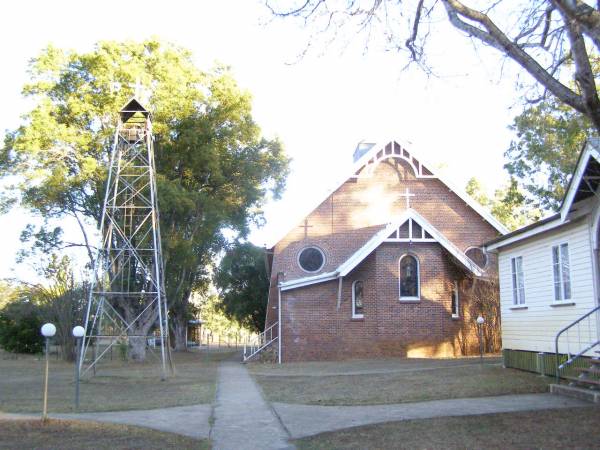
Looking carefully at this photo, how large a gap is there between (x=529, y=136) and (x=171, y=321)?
29457 millimetres

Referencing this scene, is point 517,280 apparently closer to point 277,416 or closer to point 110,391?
point 277,416

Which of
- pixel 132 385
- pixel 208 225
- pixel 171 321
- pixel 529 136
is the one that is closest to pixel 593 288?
pixel 132 385

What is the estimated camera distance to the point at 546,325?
50.4 feet

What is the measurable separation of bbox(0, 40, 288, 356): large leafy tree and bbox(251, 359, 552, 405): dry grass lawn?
11.2 metres

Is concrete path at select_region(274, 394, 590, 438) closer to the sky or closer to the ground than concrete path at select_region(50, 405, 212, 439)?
closer to the sky

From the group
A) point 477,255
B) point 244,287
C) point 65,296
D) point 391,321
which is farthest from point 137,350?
point 477,255

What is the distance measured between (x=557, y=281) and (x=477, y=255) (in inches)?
537

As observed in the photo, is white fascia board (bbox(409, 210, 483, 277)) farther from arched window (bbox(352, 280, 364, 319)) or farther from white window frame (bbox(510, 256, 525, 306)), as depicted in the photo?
white window frame (bbox(510, 256, 525, 306))

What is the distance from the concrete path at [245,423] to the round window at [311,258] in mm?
12960

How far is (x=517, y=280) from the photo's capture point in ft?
56.9

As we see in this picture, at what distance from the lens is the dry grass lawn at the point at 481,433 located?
26.7ft

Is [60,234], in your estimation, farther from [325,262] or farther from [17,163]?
[325,262]

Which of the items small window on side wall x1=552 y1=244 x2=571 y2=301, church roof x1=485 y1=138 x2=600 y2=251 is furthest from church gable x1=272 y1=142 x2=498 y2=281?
church roof x1=485 y1=138 x2=600 y2=251

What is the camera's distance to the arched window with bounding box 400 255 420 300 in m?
25.0
